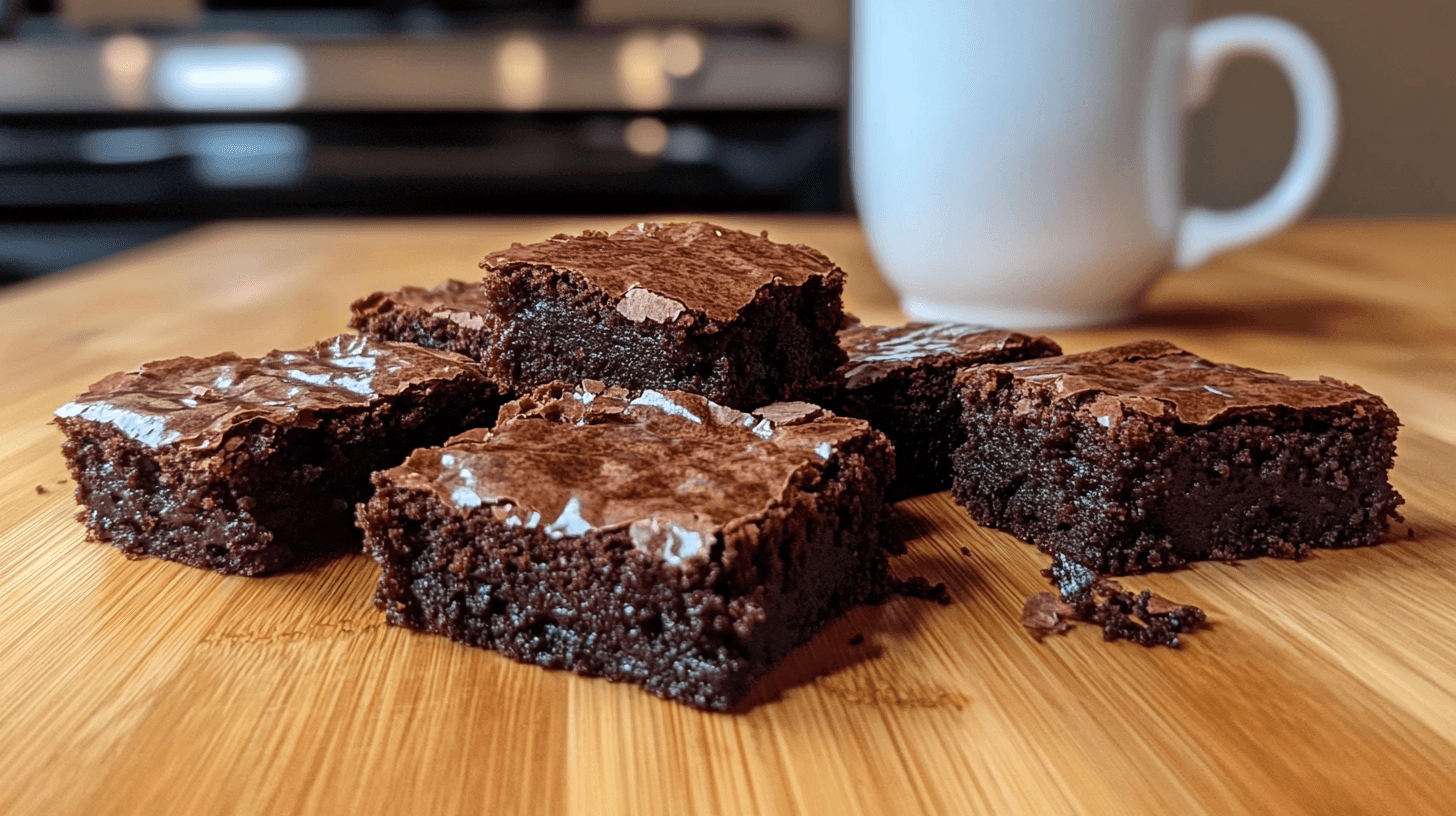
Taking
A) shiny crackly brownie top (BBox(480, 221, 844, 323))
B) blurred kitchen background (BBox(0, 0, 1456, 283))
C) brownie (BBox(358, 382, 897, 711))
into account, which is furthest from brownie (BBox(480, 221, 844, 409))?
blurred kitchen background (BBox(0, 0, 1456, 283))

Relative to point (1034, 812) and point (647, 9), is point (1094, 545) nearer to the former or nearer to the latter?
point (1034, 812)

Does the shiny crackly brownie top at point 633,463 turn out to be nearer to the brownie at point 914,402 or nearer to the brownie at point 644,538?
the brownie at point 644,538

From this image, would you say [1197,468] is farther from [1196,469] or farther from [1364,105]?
[1364,105]

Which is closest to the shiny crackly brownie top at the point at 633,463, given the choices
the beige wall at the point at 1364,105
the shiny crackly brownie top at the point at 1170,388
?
the shiny crackly brownie top at the point at 1170,388

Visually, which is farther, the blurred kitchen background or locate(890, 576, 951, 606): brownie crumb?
the blurred kitchen background

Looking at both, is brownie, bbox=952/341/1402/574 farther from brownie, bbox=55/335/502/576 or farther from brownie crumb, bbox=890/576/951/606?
brownie, bbox=55/335/502/576

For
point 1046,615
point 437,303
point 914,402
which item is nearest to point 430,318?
point 437,303

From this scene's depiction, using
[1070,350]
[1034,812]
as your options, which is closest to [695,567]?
[1034,812]
